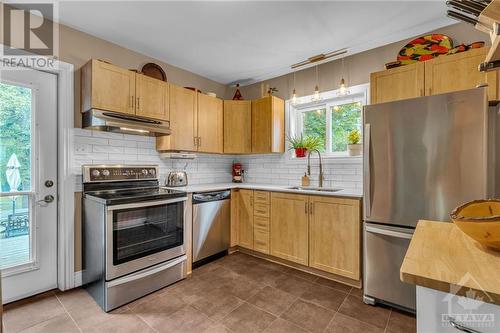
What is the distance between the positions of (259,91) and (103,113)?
234 cm

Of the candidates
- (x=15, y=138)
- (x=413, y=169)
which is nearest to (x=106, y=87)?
(x=15, y=138)

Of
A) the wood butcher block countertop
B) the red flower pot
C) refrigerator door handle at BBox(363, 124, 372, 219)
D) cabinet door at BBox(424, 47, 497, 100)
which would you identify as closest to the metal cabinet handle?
the wood butcher block countertop

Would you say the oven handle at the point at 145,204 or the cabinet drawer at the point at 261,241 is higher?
the oven handle at the point at 145,204

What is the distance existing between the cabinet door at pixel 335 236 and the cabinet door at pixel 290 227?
0.09 metres

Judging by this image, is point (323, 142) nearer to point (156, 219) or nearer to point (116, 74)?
point (156, 219)

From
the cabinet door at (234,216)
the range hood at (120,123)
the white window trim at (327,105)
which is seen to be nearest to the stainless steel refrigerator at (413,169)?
the white window trim at (327,105)

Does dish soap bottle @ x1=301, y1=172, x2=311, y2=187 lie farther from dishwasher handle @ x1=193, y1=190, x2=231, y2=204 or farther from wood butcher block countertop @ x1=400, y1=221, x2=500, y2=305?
wood butcher block countertop @ x1=400, y1=221, x2=500, y2=305

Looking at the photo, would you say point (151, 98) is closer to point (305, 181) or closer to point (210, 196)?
point (210, 196)

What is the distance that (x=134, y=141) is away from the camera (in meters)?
2.90

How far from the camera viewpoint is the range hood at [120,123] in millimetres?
2305

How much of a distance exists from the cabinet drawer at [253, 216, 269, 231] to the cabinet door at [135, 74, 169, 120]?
1683 millimetres

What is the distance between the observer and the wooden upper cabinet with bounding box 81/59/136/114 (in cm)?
232

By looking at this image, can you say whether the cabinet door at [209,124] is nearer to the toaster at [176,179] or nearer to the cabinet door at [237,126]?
the cabinet door at [237,126]

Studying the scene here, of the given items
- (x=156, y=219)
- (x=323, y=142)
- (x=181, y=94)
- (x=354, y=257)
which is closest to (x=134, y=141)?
(x=181, y=94)
